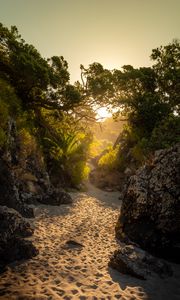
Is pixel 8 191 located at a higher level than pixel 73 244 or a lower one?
higher

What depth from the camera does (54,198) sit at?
12.8m

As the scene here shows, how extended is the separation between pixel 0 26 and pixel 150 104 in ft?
33.5

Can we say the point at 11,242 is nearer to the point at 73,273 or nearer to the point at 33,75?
the point at 73,273

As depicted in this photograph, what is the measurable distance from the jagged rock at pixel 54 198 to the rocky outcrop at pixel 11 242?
15.8ft

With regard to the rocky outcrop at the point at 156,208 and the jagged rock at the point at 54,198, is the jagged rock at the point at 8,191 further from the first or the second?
the rocky outcrop at the point at 156,208

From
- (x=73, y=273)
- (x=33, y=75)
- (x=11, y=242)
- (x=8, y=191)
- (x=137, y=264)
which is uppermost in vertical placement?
(x=33, y=75)

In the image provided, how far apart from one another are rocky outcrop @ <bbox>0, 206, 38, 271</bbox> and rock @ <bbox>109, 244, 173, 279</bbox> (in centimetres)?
209

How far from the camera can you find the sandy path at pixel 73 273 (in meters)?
5.41

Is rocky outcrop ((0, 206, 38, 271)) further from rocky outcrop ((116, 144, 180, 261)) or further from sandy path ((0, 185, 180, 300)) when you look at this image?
rocky outcrop ((116, 144, 180, 261))

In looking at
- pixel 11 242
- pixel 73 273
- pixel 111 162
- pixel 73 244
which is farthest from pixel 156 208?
pixel 111 162

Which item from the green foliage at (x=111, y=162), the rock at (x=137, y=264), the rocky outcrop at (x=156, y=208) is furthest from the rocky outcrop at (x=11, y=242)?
the green foliage at (x=111, y=162)

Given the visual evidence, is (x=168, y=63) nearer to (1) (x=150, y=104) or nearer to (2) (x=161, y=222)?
(1) (x=150, y=104)

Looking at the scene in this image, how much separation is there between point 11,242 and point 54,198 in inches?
245

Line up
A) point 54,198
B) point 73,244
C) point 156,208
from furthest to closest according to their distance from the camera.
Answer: point 54,198 → point 156,208 → point 73,244
